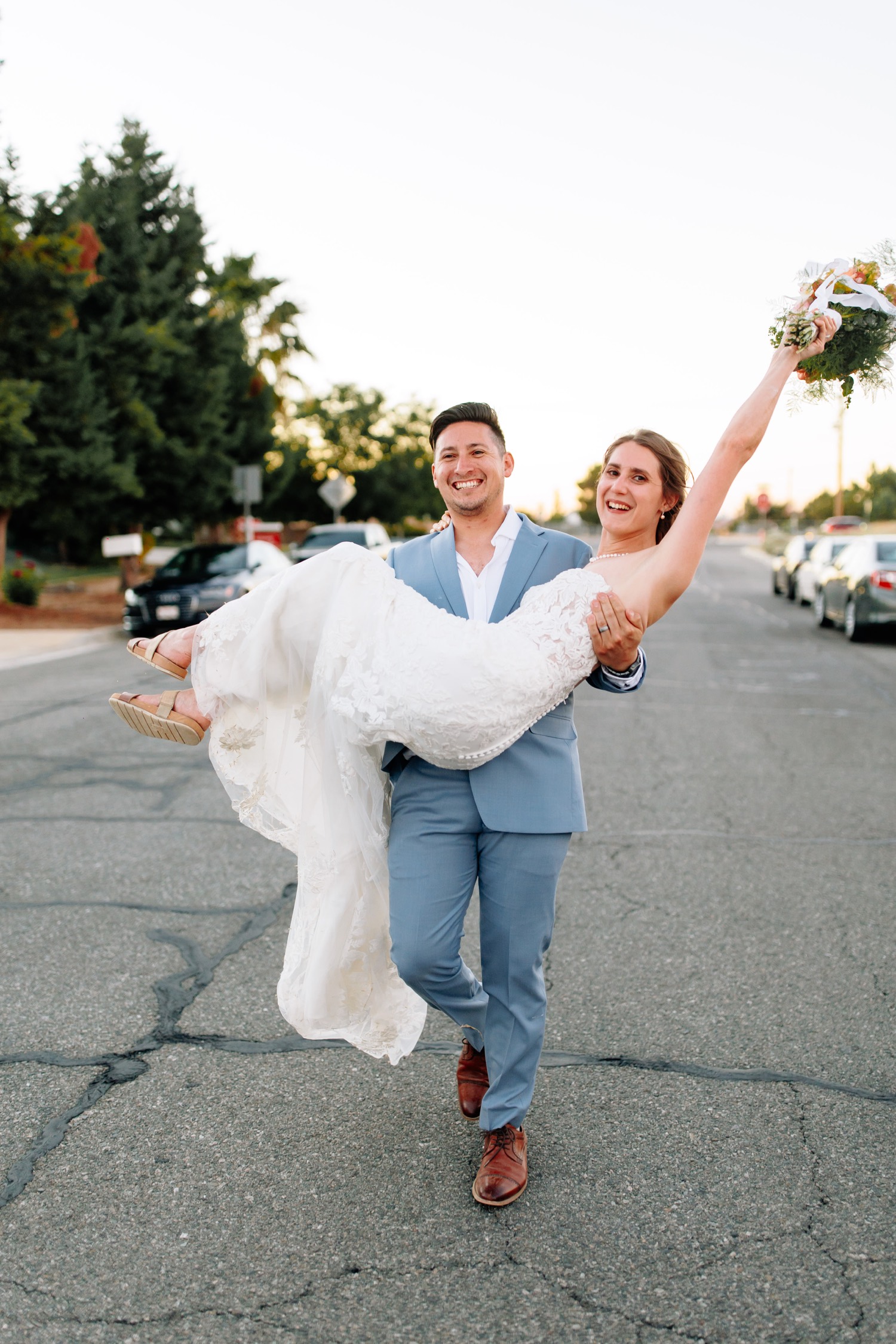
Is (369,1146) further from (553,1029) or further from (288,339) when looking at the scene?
(288,339)

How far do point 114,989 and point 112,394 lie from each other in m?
20.1

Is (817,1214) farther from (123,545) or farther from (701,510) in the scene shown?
(123,545)

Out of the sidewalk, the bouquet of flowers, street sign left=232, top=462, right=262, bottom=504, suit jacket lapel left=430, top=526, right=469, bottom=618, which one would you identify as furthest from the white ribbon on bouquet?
street sign left=232, top=462, right=262, bottom=504

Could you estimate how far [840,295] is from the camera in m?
3.00

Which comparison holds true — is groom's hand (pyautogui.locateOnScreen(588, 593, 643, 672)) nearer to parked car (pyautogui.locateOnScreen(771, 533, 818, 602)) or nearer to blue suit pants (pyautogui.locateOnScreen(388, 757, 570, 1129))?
blue suit pants (pyautogui.locateOnScreen(388, 757, 570, 1129))

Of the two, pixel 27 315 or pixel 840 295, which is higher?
pixel 27 315

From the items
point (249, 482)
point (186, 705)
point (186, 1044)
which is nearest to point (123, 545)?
point (249, 482)

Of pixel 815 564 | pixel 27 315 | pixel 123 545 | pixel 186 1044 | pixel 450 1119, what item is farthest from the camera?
pixel 815 564

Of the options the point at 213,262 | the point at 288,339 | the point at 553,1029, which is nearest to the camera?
the point at 553,1029

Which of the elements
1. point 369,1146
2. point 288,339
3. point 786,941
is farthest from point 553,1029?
point 288,339

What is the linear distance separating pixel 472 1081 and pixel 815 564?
65.8 ft

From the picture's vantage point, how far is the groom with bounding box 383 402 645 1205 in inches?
113

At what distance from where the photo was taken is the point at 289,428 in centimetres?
4769

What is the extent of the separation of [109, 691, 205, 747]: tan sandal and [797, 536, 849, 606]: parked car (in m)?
18.4
